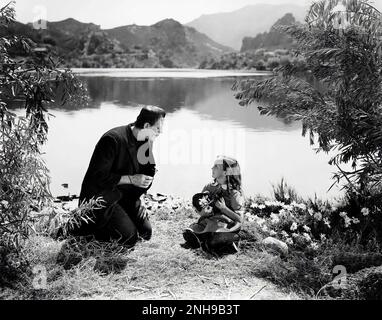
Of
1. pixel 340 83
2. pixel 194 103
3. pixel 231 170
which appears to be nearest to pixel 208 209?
pixel 231 170

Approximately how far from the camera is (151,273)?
449 cm

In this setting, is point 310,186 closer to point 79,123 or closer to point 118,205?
point 118,205

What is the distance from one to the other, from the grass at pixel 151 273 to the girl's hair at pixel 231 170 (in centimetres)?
72

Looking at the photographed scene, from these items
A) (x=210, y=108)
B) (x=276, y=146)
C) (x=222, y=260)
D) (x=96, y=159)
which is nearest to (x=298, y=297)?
(x=222, y=260)

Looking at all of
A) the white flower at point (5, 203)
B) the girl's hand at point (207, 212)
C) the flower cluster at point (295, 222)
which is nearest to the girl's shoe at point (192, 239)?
the girl's hand at point (207, 212)

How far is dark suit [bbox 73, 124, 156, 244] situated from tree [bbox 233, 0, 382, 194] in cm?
154

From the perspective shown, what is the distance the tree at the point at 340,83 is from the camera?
4.58 metres

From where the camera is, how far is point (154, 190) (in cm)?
833

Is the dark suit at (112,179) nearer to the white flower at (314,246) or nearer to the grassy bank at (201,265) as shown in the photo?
the grassy bank at (201,265)

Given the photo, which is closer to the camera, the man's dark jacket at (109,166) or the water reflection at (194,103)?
the man's dark jacket at (109,166)

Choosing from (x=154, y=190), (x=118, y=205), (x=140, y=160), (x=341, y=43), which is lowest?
(x=154, y=190)

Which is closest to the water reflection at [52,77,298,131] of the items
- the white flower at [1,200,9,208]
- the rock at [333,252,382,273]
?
the white flower at [1,200,9,208]

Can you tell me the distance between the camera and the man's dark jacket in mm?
4957
